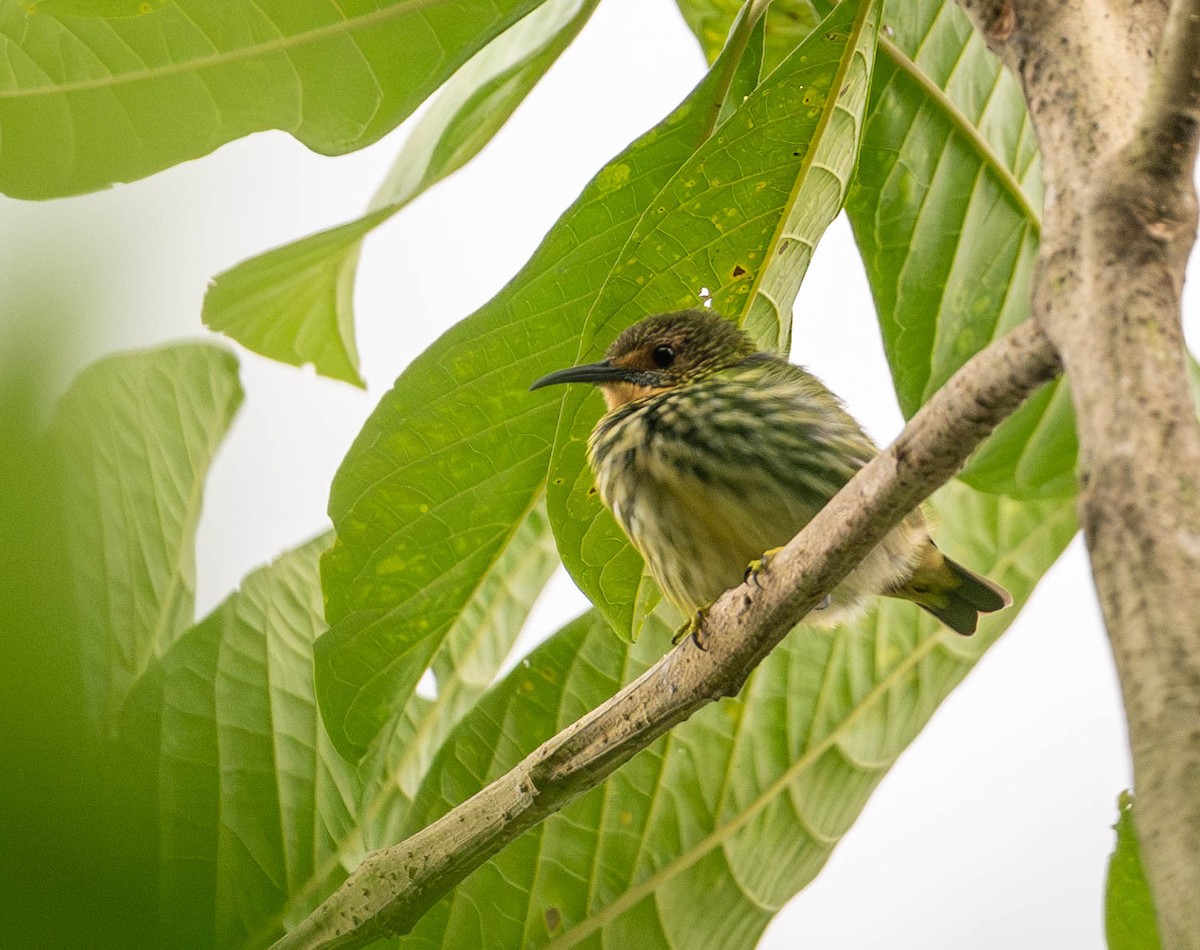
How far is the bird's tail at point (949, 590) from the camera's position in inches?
106

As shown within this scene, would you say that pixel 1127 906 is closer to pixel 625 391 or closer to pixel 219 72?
pixel 625 391

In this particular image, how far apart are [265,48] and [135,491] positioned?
1595mm

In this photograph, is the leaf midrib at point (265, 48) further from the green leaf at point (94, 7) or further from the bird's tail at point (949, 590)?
the bird's tail at point (949, 590)

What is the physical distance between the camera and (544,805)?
5.91 ft

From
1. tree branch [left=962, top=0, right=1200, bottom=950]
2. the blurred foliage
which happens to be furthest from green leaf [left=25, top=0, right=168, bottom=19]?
tree branch [left=962, top=0, right=1200, bottom=950]

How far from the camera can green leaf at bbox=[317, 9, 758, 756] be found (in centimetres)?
239

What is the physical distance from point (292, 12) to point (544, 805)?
1468mm

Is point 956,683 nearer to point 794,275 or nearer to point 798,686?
point 798,686

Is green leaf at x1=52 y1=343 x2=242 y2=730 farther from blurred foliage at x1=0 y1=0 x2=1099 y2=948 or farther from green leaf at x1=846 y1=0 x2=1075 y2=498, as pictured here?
green leaf at x1=846 y1=0 x2=1075 y2=498

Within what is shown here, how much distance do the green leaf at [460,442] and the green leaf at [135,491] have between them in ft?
1.32

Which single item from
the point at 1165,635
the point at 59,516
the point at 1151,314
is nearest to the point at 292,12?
the point at 1151,314

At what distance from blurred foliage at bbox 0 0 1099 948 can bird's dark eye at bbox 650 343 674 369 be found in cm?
53

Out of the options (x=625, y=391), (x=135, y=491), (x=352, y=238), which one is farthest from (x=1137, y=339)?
(x=625, y=391)

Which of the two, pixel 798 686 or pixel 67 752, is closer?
pixel 67 752
